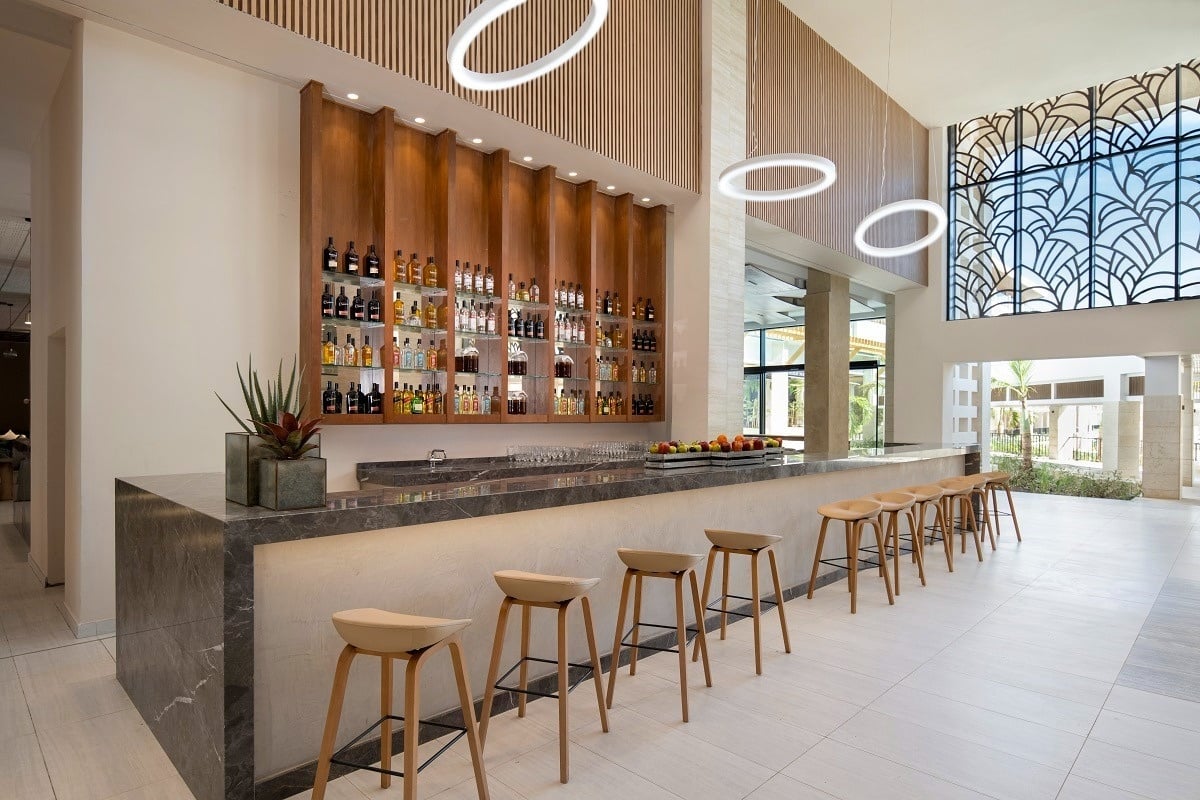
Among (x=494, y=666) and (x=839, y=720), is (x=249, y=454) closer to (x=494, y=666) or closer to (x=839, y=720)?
(x=494, y=666)

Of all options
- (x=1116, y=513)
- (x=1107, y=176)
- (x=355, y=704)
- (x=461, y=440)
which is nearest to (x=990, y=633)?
(x=355, y=704)

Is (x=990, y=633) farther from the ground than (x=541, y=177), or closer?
closer

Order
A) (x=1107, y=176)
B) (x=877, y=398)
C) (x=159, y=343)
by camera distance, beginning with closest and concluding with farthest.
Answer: (x=159, y=343), (x=1107, y=176), (x=877, y=398)

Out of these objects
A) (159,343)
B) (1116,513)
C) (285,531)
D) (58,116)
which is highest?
(58,116)

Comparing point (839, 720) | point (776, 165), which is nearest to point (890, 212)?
point (776, 165)

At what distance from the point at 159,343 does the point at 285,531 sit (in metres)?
2.68

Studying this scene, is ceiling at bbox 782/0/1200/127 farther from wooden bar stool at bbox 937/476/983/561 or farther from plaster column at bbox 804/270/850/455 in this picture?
wooden bar stool at bbox 937/476/983/561

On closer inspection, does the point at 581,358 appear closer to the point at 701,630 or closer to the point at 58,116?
the point at 701,630

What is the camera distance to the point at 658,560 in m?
3.03

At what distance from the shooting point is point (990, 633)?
4234 mm

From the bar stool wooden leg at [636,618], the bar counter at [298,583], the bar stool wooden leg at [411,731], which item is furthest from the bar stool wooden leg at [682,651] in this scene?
the bar stool wooden leg at [411,731]

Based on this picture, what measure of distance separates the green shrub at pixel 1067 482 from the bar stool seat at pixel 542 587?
10631mm

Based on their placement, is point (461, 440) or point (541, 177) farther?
point (541, 177)

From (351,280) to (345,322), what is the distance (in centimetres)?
32
